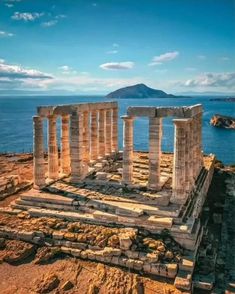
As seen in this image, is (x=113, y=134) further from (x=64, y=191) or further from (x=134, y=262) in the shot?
(x=134, y=262)

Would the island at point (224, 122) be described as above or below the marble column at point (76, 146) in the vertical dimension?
below

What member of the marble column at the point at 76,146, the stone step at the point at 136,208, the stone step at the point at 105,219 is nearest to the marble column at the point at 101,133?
the marble column at the point at 76,146

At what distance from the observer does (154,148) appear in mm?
29734

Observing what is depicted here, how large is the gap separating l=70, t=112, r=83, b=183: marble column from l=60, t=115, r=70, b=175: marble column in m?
2.55

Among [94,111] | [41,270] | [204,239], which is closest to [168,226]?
[204,239]

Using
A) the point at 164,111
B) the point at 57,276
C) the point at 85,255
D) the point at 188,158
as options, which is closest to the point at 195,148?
the point at 188,158

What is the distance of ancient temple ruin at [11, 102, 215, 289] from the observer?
78.8 feet

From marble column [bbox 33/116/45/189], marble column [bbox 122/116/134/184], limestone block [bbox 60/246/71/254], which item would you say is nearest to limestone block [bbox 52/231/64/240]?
limestone block [bbox 60/246/71/254]

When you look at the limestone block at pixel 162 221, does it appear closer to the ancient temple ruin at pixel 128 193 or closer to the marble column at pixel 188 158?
the ancient temple ruin at pixel 128 193

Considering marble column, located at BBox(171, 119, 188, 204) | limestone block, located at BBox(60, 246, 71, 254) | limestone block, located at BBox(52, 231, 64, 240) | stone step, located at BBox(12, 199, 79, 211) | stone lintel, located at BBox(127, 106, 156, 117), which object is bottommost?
limestone block, located at BBox(60, 246, 71, 254)

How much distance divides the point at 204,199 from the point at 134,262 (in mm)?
14026

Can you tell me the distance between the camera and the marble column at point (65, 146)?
115 ft

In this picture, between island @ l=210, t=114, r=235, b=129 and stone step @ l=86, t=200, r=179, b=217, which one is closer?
stone step @ l=86, t=200, r=179, b=217

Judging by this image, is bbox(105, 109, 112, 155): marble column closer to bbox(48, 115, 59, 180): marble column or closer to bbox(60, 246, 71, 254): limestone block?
bbox(48, 115, 59, 180): marble column
